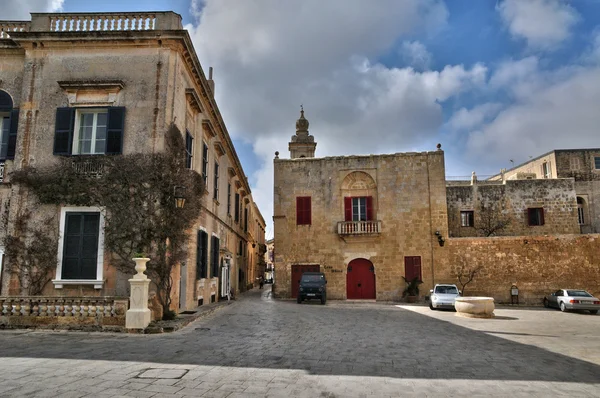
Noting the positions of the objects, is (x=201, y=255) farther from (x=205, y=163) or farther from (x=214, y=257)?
(x=205, y=163)

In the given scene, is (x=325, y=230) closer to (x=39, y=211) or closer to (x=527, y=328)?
(x=527, y=328)

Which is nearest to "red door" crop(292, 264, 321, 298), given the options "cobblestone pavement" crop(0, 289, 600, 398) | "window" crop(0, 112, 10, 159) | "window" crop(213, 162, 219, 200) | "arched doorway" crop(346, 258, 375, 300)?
"arched doorway" crop(346, 258, 375, 300)

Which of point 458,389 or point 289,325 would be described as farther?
point 289,325

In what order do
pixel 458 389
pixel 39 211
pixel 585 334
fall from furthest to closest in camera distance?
pixel 39 211
pixel 585 334
pixel 458 389

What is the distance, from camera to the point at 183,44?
13758 millimetres

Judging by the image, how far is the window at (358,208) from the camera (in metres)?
24.7

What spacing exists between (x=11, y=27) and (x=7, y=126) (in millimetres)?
3443

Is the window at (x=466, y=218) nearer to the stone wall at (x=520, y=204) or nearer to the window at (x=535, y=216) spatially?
the stone wall at (x=520, y=204)

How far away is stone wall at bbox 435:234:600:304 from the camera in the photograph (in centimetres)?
2245

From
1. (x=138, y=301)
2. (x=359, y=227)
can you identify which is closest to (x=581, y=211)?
(x=359, y=227)

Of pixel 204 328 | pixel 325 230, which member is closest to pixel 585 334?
pixel 204 328

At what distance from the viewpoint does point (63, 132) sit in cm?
1301

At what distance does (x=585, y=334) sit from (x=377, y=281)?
12359 mm

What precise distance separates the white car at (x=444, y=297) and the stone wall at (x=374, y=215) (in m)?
3.04
